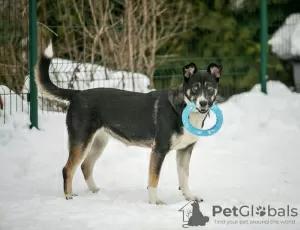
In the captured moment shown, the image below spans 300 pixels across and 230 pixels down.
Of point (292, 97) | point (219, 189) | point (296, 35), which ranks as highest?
point (296, 35)

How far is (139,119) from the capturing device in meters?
6.85

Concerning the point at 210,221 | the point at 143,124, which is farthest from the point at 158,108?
the point at 210,221

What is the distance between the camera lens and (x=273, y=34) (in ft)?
39.3

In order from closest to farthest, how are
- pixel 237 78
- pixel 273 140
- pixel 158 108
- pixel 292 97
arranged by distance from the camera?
pixel 158 108 → pixel 273 140 → pixel 292 97 → pixel 237 78

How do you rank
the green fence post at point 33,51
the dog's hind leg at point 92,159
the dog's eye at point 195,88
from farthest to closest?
the green fence post at point 33,51
the dog's hind leg at point 92,159
the dog's eye at point 195,88

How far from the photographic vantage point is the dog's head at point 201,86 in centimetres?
630

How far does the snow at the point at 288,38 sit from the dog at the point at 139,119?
17.3 feet

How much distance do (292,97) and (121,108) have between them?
494 centimetres

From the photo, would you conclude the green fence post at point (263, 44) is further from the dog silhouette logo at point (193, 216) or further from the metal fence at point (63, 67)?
the dog silhouette logo at point (193, 216)

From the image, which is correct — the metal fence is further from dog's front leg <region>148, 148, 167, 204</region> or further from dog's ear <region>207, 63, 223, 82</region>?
dog's ear <region>207, 63, 223, 82</region>

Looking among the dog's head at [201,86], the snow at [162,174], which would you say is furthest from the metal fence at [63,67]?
the dog's head at [201,86]

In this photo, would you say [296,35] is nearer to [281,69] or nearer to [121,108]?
[281,69]

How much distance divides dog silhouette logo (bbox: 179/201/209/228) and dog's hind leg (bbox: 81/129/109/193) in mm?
A: 1445

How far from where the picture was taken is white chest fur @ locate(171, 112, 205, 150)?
652cm
